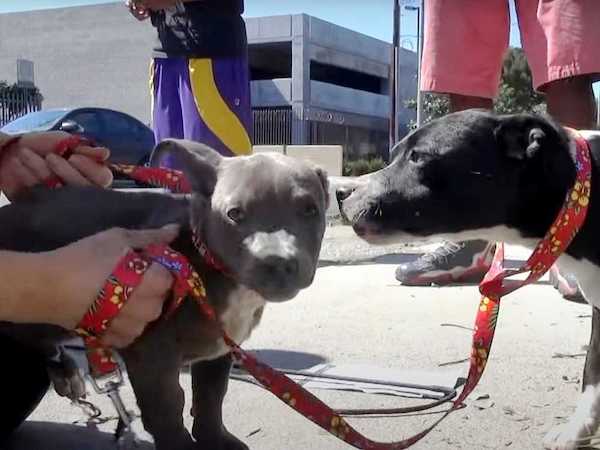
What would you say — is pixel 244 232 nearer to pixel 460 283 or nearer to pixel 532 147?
pixel 532 147

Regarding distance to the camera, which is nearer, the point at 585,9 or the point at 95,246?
the point at 95,246

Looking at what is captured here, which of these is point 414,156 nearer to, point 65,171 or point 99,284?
point 65,171

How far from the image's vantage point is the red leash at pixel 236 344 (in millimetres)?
1683

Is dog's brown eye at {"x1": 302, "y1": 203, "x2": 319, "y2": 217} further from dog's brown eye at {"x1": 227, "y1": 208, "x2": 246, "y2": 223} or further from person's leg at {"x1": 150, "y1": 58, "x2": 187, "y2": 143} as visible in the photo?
person's leg at {"x1": 150, "y1": 58, "x2": 187, "y2": 143}

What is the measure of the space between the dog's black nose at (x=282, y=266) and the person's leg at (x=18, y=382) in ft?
2.74

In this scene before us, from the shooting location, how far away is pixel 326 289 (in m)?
4.39

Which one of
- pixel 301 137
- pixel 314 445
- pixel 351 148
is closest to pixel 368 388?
pixel 314 445

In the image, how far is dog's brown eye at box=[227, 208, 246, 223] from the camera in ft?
6.20

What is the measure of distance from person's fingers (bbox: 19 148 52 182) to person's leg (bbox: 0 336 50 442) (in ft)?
1.52

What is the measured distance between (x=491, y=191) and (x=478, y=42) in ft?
5.72

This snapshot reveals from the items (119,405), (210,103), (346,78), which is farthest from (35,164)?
(346,78)

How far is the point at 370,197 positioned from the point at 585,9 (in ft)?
5.30

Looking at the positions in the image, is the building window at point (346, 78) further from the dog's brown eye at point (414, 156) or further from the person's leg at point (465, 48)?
the dog's brown eye at point (414, 156)

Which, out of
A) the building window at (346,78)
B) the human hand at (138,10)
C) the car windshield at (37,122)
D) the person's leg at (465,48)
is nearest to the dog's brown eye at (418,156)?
the person's leg at (465,48)
